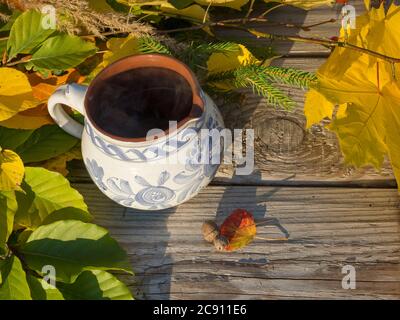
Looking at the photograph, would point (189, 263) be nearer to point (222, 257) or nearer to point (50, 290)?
point (222, 257)

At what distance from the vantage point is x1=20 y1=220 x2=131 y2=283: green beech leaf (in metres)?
0.57

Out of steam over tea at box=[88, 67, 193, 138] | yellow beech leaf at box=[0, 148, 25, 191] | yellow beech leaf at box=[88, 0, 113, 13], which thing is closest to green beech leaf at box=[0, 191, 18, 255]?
yellow beech leaf at box=[0, 148, 25, 191]

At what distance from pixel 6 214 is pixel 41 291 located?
8 cm

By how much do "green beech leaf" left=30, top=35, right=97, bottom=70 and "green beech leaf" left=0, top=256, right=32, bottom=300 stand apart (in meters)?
0.21

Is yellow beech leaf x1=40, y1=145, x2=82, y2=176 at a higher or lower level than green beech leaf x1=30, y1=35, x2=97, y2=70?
lower

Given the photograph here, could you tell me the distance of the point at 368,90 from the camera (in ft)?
1.81

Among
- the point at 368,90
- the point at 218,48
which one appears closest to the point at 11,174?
the point at 218,48

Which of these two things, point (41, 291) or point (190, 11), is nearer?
point (41, 291)

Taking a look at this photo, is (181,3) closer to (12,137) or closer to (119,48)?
(119,48)

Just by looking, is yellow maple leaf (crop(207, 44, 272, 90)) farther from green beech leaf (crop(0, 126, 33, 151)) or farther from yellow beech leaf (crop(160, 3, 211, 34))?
green beech leaf (crop(0, 126, 33, 151))

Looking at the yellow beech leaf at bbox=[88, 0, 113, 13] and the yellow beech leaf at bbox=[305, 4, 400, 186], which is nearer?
the yellow beech leaf at bbox=[305, 4, 400, 186]

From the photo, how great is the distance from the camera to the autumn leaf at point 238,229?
59 centimetres

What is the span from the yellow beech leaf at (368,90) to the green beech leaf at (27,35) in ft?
0.99

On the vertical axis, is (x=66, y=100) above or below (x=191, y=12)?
below
